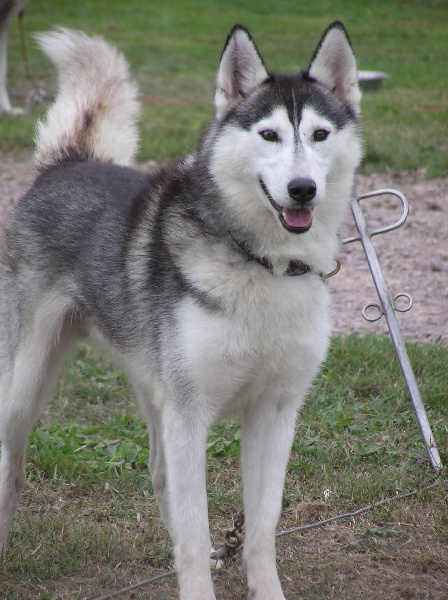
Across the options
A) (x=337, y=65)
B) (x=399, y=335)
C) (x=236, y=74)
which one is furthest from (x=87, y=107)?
(x=399, y=335)

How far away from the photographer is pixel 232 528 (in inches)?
130

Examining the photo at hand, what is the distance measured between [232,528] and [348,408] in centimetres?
115

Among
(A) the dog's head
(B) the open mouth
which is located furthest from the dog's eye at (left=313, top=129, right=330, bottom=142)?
(B) the open mouth

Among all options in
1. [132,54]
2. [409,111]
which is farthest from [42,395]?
[132,54]

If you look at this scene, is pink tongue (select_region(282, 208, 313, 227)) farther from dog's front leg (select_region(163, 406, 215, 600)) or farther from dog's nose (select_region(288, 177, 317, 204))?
dog's front leg (select_region(163, 406, 215, 600))

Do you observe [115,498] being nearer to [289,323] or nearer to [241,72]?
[289,323]

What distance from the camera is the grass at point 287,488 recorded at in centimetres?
306

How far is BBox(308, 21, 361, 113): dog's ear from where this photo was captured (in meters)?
2.80

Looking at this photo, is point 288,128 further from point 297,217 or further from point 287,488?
point 287,488

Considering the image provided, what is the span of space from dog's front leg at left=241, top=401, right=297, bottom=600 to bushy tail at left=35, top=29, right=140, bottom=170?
1.44m

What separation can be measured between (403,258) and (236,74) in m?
3.64

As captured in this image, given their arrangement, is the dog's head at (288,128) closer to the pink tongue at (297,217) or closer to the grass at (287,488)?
the pink tongue at (297,217)

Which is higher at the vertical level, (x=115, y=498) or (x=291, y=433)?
(x=291, y=433)

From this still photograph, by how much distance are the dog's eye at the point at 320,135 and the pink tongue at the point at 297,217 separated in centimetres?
24
